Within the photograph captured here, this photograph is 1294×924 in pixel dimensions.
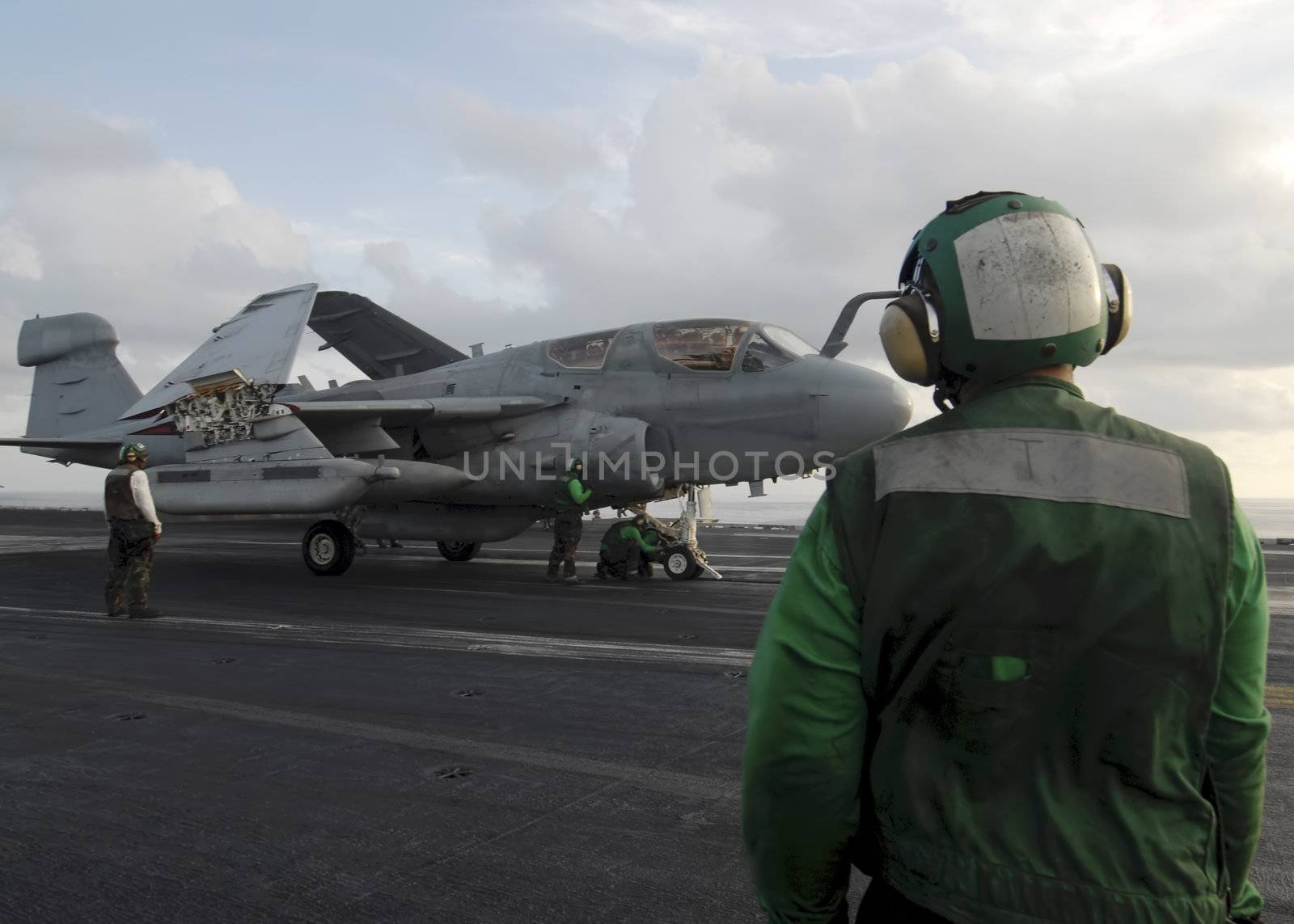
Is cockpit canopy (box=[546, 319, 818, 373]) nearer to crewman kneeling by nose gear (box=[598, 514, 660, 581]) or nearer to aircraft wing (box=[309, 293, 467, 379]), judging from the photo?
crewman kneeling by nose gear (box=[598, 514, 660, 581])

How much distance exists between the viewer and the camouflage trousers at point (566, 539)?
1332 centimetres

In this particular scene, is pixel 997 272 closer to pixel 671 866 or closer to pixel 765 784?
pixel 765 784

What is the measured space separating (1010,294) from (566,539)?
12019 mm

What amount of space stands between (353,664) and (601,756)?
312cm

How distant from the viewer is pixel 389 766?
15.3 ft

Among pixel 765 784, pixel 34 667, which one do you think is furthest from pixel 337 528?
pixel 765 784

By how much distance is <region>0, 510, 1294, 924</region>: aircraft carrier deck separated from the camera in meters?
3.29

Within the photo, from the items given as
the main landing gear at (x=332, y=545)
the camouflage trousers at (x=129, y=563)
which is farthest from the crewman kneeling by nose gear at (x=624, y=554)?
the camouflage trousers at (x=129, y=563)

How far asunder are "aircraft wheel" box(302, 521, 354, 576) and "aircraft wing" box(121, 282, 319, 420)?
245 cm

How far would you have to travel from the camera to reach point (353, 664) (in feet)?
23.6

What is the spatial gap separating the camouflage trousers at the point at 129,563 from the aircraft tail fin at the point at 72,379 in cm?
963

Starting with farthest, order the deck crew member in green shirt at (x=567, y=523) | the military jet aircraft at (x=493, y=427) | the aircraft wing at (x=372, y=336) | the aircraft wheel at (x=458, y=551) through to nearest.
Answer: the aircraft wing at (x=372, y=336) → the aircraft wheel at (x=458, y=551) → the deck crew member in green shirt at (x=567, y=523) → the military jet aircraft at (x=493, y=427)

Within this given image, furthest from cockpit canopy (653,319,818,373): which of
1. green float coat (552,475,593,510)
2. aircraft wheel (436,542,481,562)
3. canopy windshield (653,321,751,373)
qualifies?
aircraft wheel (436,542,481,562)

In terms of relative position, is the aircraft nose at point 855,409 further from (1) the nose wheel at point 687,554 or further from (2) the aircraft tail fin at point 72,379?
(2) the aircraft tail fin at point 72,379
